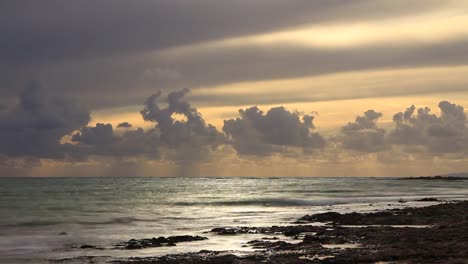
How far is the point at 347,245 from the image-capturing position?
2523 centimetres

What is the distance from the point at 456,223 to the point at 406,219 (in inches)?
221

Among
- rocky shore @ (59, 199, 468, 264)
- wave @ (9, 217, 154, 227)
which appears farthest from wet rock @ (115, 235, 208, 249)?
wave @ (9, 217, 154, 227)

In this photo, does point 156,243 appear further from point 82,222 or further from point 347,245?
point 82,222

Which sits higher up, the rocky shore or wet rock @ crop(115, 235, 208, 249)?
the rocky shore

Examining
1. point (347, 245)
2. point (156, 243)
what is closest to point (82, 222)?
point (156, 243)

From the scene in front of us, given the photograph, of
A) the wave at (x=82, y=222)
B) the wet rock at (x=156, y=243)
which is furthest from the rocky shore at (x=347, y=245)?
the wave at (x=82, y=222)

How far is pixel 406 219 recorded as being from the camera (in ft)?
121

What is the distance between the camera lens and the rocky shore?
21000mm

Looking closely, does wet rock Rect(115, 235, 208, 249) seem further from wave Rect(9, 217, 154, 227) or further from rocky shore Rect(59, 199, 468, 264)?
wave Rect(9, 217, 154, 227)

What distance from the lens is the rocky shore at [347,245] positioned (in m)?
21.0

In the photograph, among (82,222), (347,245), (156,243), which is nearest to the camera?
(347,245)

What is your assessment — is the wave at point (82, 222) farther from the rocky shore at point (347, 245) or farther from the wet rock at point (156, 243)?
the wet rock at point (156, 243)

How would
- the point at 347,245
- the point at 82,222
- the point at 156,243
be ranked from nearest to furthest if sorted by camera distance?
the point at 347,245 < the point at 156,243 < the point at 82,222

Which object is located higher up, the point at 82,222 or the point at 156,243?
the point at 156,243
